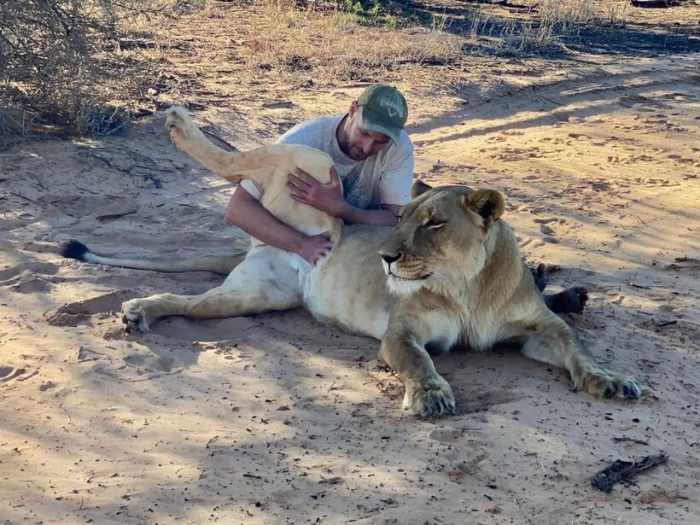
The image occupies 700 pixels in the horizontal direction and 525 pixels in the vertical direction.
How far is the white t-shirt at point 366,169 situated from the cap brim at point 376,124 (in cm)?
26

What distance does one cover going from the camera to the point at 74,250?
525 centimetres

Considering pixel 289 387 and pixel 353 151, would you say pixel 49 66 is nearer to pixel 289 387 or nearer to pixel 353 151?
pixel 353 151

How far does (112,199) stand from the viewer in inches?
254

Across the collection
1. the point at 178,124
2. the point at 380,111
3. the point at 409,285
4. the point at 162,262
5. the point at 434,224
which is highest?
the point at 380,111

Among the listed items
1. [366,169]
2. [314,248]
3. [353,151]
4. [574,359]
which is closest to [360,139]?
[353,151]

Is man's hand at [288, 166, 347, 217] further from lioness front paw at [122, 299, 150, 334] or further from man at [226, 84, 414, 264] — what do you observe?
lioness front paw at [122, 299, 150, 334]

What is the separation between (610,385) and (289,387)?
1221 millimetres

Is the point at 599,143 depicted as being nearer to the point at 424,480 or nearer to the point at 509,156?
the point at 509,156

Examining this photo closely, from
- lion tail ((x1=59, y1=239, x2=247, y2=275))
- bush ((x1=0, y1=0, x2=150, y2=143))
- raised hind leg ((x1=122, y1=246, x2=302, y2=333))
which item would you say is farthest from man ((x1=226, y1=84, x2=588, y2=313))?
bush ((x1=0, y1=0, x2=150, y2=143))

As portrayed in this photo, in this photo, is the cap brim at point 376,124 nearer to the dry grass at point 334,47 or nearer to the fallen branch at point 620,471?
the fallen branch at point 620,471

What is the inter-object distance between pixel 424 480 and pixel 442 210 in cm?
128

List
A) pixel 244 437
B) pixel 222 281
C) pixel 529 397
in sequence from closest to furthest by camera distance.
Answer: pixel 244 437
pixel 529 397
pixel 222 281

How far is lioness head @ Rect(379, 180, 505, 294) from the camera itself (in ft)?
13.3

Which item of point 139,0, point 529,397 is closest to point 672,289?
point 529,397
